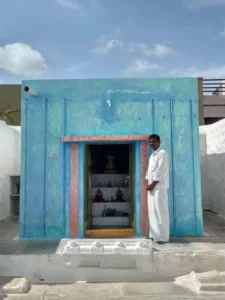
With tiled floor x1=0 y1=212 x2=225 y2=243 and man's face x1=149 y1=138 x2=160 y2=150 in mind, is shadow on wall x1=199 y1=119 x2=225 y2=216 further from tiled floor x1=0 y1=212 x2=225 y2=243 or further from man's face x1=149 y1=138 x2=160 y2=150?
man's face x1=149 y1=138 x2=160 y2=150

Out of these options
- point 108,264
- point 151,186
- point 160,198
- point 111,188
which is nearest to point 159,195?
point 160,198

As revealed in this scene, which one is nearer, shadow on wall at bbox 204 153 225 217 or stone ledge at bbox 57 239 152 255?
stone ledge at bbox 57 239 152 255

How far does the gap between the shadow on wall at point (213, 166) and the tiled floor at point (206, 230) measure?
0.60m

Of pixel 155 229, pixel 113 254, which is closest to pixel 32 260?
pixel 113 254

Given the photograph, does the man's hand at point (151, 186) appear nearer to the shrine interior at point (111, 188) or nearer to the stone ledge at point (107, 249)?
the shrine interior at point (111, 188)

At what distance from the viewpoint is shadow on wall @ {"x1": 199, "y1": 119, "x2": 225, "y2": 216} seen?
823 centimetres

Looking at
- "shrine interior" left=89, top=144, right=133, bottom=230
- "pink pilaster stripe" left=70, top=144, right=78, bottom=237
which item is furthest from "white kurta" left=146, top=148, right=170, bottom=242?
"pink pilaster stripe" left=70, top=144, right=78, bottom=237

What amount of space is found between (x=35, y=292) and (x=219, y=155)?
19.7ft

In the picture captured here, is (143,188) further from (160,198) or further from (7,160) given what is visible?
(7,160)

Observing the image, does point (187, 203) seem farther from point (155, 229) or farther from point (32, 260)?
point (32, 260)

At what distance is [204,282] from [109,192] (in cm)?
388

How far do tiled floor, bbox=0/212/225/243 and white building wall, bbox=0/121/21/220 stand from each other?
497 millimetres

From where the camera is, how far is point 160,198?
5.34 meters

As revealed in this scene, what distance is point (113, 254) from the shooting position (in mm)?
4723
